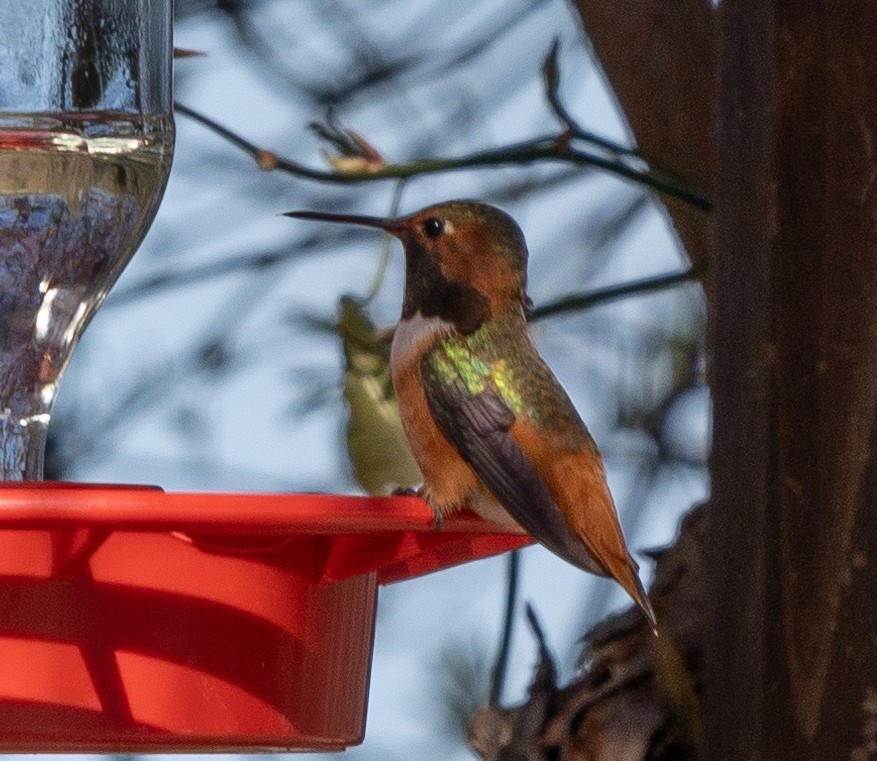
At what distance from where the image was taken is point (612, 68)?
2426 mm

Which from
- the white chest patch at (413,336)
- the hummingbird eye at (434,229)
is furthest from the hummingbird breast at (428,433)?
the hummingbird eye at (434,229)

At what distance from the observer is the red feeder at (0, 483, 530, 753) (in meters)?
1.61

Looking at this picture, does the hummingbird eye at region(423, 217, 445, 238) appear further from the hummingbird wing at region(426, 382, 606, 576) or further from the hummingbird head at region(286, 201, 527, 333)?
the hummingbird wing at region(426, 382, 606, 576)

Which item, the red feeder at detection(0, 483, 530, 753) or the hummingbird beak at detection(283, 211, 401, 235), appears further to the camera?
the hummingbird beak at detection(283, 211, 401, 235)

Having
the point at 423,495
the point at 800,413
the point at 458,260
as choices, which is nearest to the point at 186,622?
the point at 423,495

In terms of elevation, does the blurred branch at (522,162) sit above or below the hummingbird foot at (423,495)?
above

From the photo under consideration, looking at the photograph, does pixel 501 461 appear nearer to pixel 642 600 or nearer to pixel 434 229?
Answer: pixel 642 600

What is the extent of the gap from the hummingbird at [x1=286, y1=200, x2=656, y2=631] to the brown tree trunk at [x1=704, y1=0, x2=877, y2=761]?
0.16m

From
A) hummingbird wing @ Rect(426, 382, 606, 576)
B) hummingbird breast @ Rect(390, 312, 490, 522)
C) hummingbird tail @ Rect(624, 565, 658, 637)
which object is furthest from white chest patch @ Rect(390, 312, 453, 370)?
hummingbird tail @ Rect(624, 565, 658, 637)

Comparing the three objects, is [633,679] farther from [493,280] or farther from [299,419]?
[299,419]

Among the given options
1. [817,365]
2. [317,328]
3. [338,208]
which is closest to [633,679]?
[817,365]

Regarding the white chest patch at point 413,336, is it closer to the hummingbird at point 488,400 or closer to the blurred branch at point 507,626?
the hummingbird at point 488,400

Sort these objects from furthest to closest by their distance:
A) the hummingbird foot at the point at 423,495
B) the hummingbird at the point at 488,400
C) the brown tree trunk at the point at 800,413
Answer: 1. the hummingbird at the point at 488,400
2. the brown tree trunk at the point at 800,413
3. the hummingbird foot at the point at 423,495

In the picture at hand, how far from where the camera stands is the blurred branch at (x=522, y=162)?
2283 mm
